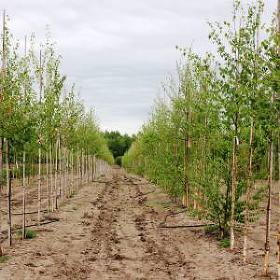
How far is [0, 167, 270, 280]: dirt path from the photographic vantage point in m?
11.5

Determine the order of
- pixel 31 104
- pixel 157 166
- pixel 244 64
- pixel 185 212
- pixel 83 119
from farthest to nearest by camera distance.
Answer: pixel 83 119 → pixel 157 166 → pixel 185 212 → pixel 31 104 → pixel 244 64

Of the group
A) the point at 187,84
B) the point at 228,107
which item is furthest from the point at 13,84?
the point at 187,84

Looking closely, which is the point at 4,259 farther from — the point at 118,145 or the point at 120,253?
the point at 118,145

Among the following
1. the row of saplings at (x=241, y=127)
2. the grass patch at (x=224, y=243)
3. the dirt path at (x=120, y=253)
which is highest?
the row of saplings at (x=241, y=127)

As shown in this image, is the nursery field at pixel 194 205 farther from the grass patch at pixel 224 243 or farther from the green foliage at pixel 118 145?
the green foliage at pixel 118 145

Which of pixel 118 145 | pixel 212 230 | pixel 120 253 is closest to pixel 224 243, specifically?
pixel 212 230

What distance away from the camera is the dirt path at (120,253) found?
1153 cm

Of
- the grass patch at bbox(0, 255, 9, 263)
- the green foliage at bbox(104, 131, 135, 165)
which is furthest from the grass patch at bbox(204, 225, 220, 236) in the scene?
the green foliage at bbox(104, 131, 135, 165)

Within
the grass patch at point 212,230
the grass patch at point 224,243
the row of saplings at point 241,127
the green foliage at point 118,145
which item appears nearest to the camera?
the row of saplings at point 241,127

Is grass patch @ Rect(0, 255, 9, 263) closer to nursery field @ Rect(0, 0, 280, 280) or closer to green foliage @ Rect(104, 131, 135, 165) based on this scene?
nursery field @ Rect(0, 0, 280, 280)

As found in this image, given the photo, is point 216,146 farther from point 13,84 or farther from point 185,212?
point 185,212

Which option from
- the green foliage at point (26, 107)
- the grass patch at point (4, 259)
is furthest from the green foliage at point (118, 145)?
the grass patch at point (4, 259)

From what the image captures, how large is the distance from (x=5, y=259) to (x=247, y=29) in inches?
335

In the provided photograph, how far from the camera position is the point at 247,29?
40.2 feet
